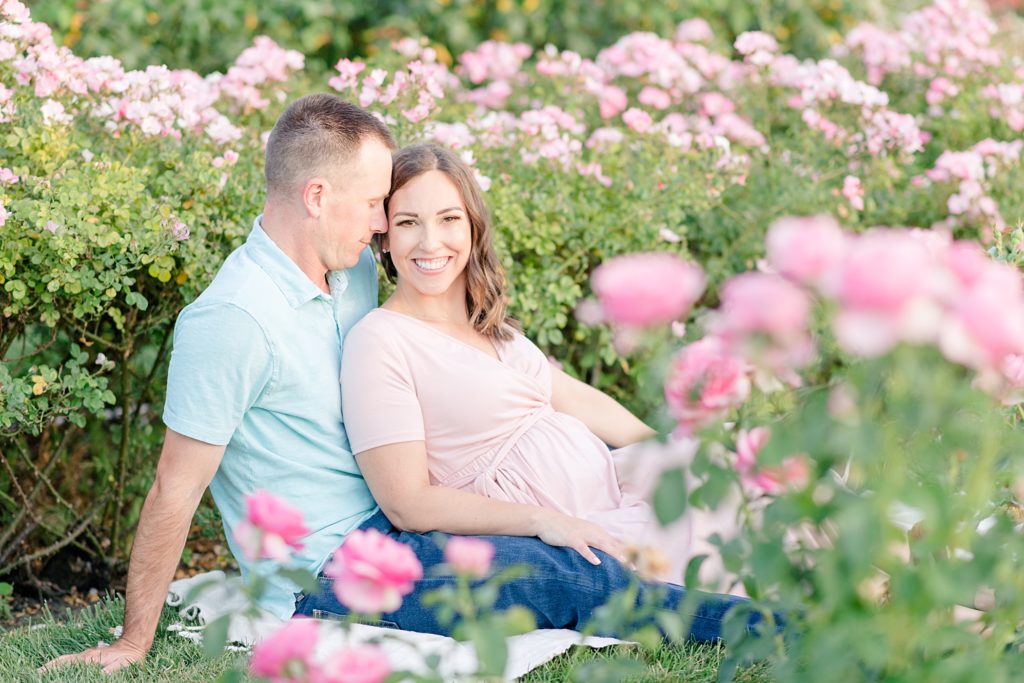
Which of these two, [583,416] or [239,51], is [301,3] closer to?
[239,51]

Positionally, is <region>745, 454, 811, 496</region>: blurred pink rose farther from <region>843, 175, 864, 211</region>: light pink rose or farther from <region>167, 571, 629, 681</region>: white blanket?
<region>843, 175, 864, 211</region>: light pink rose

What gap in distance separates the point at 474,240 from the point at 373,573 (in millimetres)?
1676

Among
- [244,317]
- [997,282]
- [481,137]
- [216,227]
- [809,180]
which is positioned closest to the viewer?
[997,282]

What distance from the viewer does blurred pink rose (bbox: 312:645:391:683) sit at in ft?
4.22

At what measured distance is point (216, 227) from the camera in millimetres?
2979

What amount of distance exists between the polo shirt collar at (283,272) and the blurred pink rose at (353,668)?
1.41m

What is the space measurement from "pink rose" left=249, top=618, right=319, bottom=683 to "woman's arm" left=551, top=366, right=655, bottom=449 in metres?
1.79

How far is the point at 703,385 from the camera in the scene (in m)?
1.35

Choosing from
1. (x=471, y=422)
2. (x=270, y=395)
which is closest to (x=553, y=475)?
(x=471, y=422)

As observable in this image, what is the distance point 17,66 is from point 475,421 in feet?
5.07

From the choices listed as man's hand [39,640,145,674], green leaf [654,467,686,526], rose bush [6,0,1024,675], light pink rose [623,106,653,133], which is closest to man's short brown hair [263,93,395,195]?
rose bush [6,0,1024,675]

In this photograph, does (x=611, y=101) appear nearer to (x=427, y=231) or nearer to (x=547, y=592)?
(x=427, y=231)

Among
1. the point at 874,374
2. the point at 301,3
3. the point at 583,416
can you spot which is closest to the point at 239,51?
the point at 301,3

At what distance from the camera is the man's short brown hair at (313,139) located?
267cm
